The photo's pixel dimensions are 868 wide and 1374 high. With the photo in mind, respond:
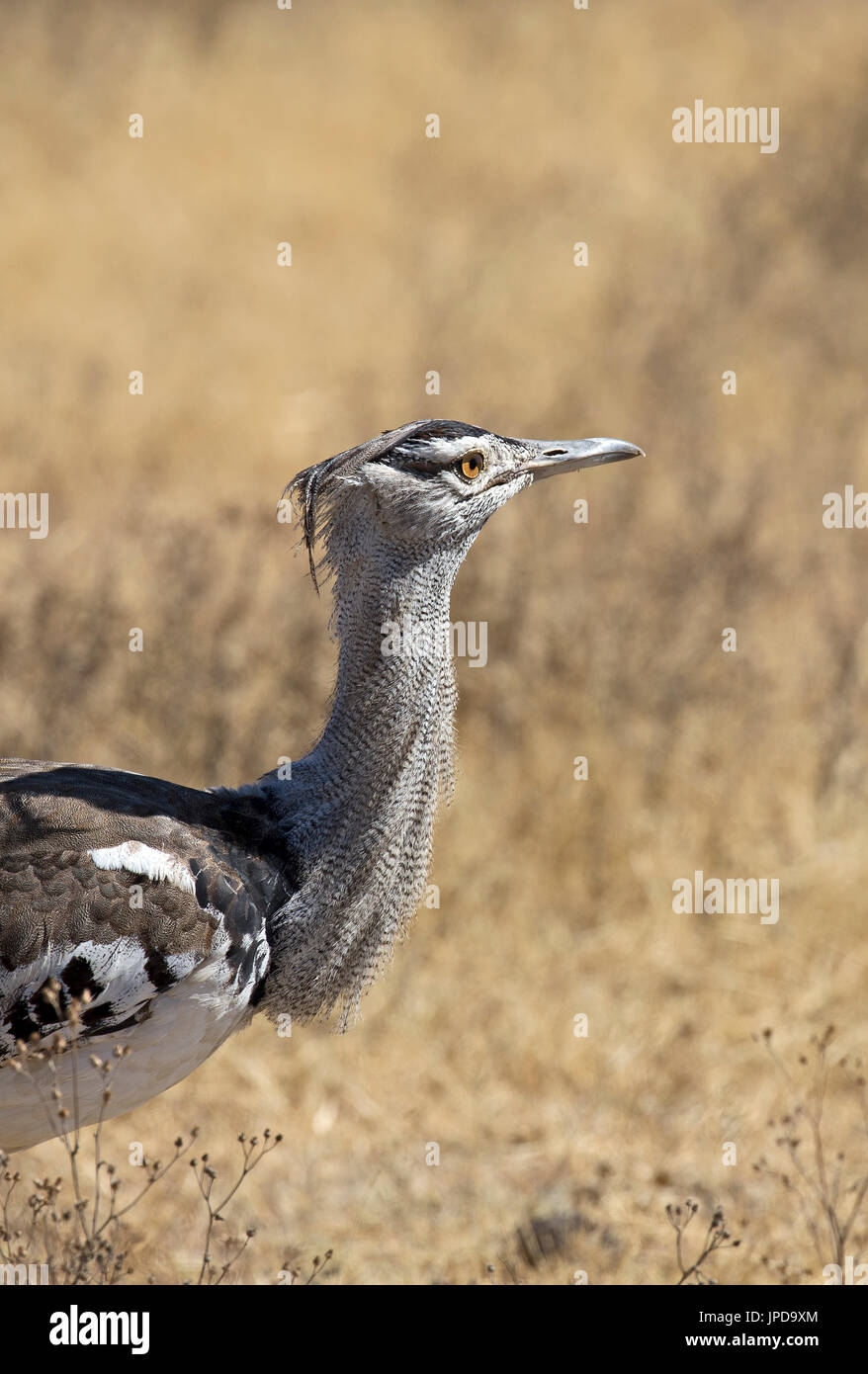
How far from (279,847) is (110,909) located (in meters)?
0.41

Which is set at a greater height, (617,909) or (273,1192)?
(617,909)

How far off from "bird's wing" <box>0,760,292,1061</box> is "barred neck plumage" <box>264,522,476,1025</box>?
4.1 inches

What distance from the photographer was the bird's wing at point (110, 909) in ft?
8.84

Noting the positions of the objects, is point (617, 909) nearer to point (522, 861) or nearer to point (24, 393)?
point (522, 861)

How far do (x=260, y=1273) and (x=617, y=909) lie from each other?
195cm

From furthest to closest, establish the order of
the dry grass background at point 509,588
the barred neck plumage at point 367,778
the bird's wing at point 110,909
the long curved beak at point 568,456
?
the dry grass background at point 509,588
the long curved beak at point 568,456
the barred neck plumage at point 367,778
the bird's wing at point 110,909

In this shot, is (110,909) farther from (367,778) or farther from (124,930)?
(367,778)

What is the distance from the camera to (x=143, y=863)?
2.76 m

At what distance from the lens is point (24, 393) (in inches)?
297

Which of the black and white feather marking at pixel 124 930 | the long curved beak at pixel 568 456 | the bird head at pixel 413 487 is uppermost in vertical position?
the long curved beak at pixel 568 456

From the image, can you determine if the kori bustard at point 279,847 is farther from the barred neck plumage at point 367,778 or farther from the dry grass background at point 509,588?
the dry grass background at point 509,588

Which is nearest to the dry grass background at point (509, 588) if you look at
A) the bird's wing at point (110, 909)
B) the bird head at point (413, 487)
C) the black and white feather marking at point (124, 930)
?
the black and white feather marking at point (124, 930)

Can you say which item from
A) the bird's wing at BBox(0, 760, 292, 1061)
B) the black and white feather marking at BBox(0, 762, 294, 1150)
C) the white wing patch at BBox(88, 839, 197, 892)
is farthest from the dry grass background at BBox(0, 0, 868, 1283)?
the white wing patch at BBox(88, 839, 197, 892)
